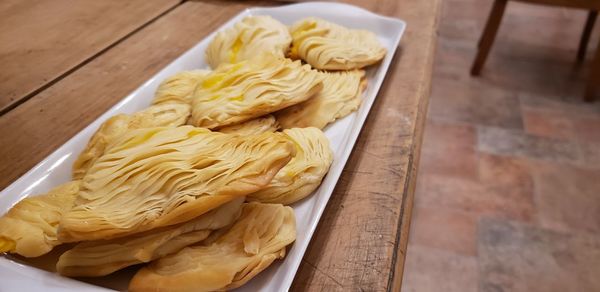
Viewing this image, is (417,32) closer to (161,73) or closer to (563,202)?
(161,73)

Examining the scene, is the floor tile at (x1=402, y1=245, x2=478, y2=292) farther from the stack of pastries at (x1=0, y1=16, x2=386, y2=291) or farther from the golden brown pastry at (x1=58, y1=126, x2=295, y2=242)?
the golden brown pastry at (x1=58, y1=126, x2=295, y2=242)

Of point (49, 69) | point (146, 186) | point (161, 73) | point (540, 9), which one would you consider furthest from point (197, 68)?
point (540, 9)

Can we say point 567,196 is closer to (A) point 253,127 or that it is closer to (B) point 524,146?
(B) point 524,146

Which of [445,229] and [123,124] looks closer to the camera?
[123,124]

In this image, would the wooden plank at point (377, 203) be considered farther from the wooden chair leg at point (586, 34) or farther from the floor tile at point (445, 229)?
the wooden chair leg at point (586, 34)

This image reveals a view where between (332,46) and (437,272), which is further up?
(332,46)

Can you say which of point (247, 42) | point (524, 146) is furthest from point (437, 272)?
point (247, 42)
